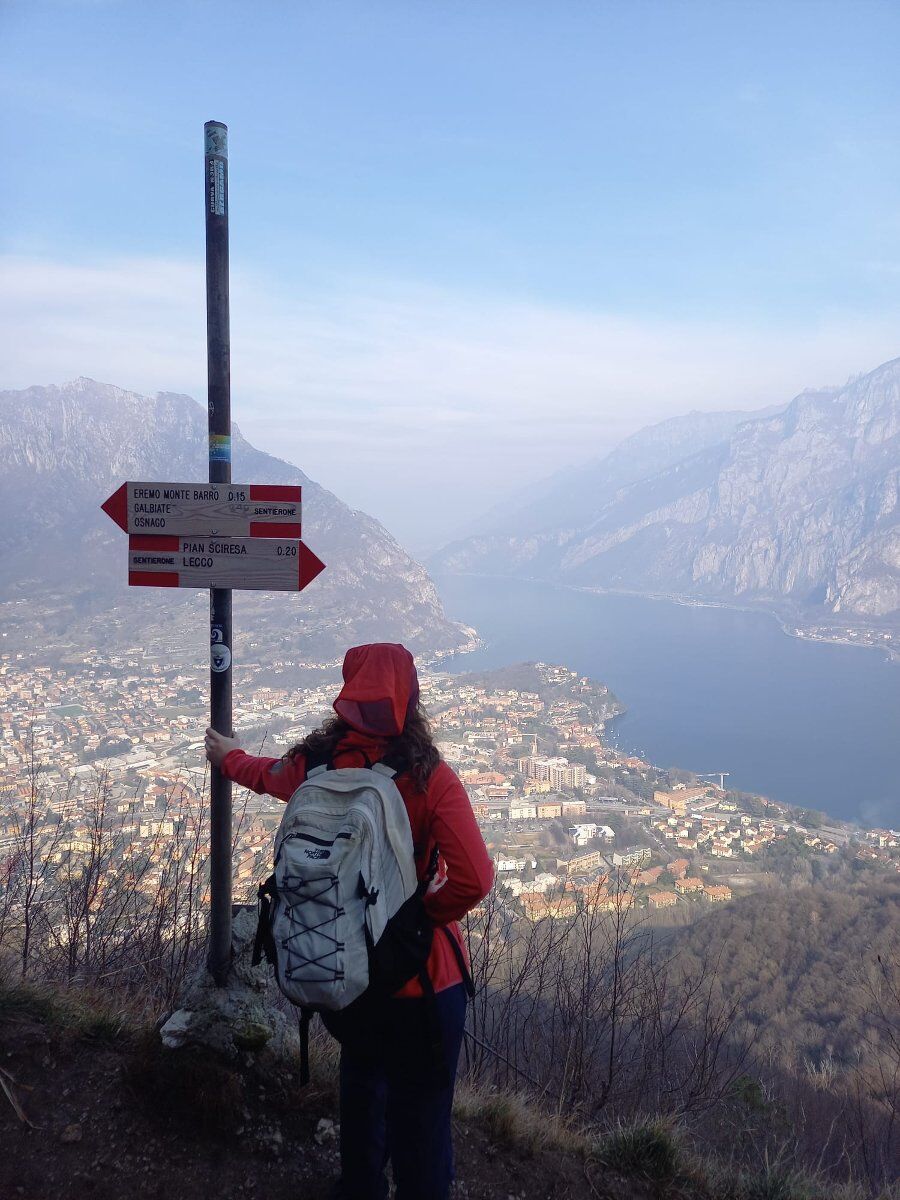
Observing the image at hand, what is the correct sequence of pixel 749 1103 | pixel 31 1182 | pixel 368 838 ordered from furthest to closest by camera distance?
1. pixel 749 1103
2. pixel 31 1182
3. pixel 368 838

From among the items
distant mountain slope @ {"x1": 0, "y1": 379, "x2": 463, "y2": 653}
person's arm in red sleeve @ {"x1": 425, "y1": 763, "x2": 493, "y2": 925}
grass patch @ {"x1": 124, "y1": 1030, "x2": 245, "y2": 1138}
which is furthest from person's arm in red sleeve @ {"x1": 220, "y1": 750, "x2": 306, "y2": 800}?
distant mountain slope @ {"x1": 0, "y1": 379, "x2": 463, "y2": 653}

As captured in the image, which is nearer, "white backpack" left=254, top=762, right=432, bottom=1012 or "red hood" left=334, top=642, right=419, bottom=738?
"white backpack" left=254, top=762, right=432, bottom=1012

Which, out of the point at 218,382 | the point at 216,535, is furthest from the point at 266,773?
the point at 218,382

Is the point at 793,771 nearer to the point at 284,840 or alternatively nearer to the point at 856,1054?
the point at 856,1054

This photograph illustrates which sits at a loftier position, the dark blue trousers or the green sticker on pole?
the green sticker on pole

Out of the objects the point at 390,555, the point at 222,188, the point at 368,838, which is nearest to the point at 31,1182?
the point at 368,838

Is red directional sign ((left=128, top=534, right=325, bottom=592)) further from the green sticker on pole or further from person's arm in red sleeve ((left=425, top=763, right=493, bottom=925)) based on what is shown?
person's arm in red sleeve ((left=425, top=763, right=493, bottom=925))

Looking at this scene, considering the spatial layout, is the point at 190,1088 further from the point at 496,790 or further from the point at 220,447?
the point at 496,790
